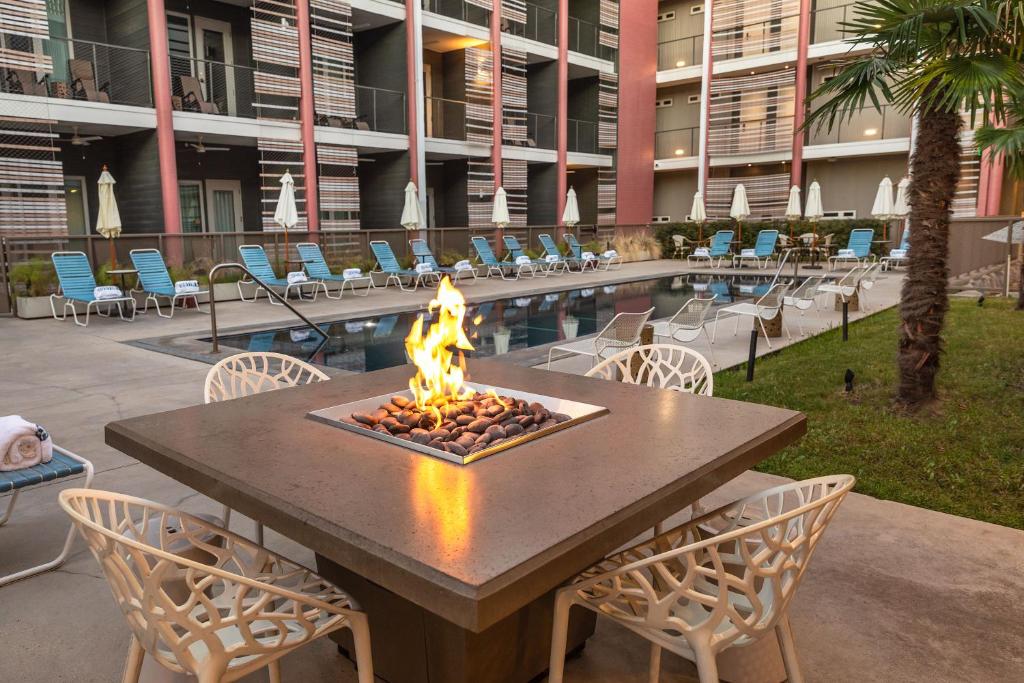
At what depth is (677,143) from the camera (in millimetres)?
25188

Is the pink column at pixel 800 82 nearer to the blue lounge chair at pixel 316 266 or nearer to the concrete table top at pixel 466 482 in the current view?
the blue lounge chair at pixel 316 266

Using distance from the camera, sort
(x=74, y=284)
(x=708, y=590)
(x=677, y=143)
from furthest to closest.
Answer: (x=677, y=143), (x=74, y=284), (x=708, y=590)

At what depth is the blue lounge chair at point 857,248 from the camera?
750 inches

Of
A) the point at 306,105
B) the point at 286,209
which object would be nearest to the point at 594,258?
the point at 306,105

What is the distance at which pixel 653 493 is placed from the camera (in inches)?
71.9

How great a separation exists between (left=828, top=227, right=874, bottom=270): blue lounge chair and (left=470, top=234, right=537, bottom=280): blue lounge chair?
27.0ft

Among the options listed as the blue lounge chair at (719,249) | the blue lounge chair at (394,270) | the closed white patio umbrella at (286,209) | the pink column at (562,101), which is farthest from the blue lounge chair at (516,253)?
the closed white patio umbrella at (286,209)

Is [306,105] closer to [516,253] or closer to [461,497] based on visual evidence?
[516,253]

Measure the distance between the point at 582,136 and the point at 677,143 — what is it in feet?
13.9

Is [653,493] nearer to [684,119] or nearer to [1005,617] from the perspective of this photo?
[1005,617]

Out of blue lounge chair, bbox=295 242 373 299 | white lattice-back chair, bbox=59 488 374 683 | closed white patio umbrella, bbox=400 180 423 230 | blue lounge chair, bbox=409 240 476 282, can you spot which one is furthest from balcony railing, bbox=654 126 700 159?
white lattice-back chair, bbox=59 488 374 683

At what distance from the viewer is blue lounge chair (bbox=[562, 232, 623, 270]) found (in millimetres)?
19908

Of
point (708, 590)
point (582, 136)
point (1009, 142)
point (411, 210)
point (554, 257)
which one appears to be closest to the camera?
point (708, 590)

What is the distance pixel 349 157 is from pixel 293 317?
6153mm
